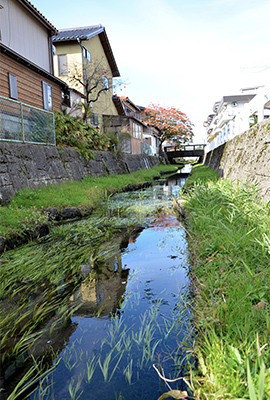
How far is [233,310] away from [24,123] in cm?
842

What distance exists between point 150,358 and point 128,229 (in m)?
4.30

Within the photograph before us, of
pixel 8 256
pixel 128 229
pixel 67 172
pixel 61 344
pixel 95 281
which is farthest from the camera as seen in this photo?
pixel 67 172

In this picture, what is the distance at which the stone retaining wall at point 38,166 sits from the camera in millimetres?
7023

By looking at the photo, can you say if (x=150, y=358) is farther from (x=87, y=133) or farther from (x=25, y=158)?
(x=87, y=133)

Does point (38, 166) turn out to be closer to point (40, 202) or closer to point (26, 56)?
point (40, 202)

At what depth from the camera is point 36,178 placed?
27.9ft

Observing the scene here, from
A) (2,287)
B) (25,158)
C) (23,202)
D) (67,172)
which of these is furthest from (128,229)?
(67,172)

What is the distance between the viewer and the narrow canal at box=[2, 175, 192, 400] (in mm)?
2047

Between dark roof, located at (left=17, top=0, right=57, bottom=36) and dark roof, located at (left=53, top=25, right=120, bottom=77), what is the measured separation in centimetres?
344

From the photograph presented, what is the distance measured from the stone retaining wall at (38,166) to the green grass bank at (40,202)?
0.30m

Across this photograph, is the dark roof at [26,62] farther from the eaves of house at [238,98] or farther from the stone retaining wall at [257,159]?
the eaves of house at [238,98]

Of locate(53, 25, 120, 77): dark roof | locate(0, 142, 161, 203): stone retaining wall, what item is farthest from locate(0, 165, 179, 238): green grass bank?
locate(53, 25, 120, 77): dark roof

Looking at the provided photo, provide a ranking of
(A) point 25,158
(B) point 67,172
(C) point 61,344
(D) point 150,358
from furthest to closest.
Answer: (B) point 67,172, (A) point 25,158, (C) point 61,344, (D) point 150,358

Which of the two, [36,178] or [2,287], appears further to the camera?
[36,178]
